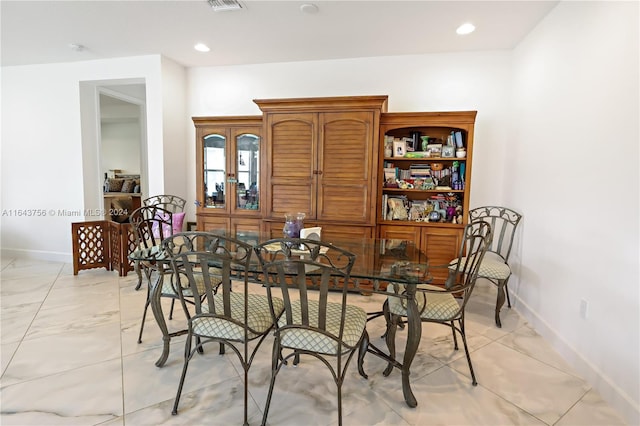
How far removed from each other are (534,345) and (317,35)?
3.27 metres

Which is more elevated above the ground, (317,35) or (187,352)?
(317,35)

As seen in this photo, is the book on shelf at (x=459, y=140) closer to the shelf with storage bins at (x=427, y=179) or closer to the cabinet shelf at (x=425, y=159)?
the shelf with storage bins at (x=427, y=179)

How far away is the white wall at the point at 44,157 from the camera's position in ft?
14.1

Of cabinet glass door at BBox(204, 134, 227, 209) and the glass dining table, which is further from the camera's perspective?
cabinet glass door at BBox(204, 134, 227, 209)

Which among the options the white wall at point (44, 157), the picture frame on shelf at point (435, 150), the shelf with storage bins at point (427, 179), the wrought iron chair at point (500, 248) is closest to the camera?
the wrought iron chair at point (500, 248)

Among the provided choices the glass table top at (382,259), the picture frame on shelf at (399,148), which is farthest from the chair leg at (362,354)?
the picture frame on shelf at (399,148)

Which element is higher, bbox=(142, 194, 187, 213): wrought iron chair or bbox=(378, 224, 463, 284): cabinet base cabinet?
bbox=(142, 194, 187, 213): wrought iron chair

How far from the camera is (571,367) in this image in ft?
7.07

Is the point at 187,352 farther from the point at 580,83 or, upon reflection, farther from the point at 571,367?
the point at 580,83

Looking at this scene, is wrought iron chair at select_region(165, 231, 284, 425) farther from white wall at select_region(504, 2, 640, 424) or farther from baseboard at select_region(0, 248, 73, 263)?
baseboard at select_region(0, 248, 73, 263)

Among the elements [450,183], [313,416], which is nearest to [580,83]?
[450,183]

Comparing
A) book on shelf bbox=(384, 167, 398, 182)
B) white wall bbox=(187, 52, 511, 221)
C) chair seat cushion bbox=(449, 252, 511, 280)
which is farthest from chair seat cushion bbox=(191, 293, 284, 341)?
white wall bbox=(187, 52, 511, 221)

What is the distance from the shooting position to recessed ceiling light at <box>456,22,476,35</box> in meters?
2.96

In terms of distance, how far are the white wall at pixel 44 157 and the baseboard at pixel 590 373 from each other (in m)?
5.26
